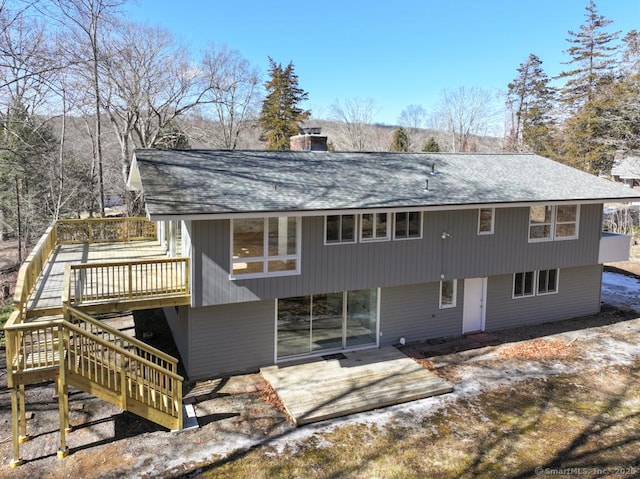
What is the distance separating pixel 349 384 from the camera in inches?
407

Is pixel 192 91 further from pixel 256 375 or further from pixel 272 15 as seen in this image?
pixel 256 375

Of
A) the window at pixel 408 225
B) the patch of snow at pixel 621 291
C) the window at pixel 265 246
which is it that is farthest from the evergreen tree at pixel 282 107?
the window at pixel 265 246

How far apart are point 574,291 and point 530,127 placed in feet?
113

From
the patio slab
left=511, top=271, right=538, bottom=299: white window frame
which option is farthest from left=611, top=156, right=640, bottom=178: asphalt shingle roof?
the patio slab

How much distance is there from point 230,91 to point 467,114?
33.1 meters

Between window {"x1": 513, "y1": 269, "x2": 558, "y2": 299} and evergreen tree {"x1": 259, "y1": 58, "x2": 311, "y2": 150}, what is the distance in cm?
3161

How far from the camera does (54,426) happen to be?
8734 millimetres

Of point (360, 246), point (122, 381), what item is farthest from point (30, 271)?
point (360, 246)

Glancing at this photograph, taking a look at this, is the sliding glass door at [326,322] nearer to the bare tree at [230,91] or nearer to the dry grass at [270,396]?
the dry grass at [270,396]

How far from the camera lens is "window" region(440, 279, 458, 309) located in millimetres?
13406

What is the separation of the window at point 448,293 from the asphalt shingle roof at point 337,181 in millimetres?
2718

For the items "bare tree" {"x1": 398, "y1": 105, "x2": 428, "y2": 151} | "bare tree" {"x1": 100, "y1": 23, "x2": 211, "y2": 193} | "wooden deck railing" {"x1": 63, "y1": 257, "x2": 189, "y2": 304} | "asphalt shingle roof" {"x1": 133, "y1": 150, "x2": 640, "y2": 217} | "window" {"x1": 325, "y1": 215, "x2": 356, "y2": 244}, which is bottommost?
"wooden deck railing" {"x1": 63, "y1": 257, "x2": 189, "y2": 304}

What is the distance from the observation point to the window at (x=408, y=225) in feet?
39.2

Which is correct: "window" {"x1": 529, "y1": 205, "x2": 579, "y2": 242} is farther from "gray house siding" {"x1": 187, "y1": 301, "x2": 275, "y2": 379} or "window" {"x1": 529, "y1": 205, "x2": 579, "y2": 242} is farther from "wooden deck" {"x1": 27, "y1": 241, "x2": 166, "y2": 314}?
"wooden deck" {"x1": 27, "y1": 241, "x2": 166, "y2": 314}
